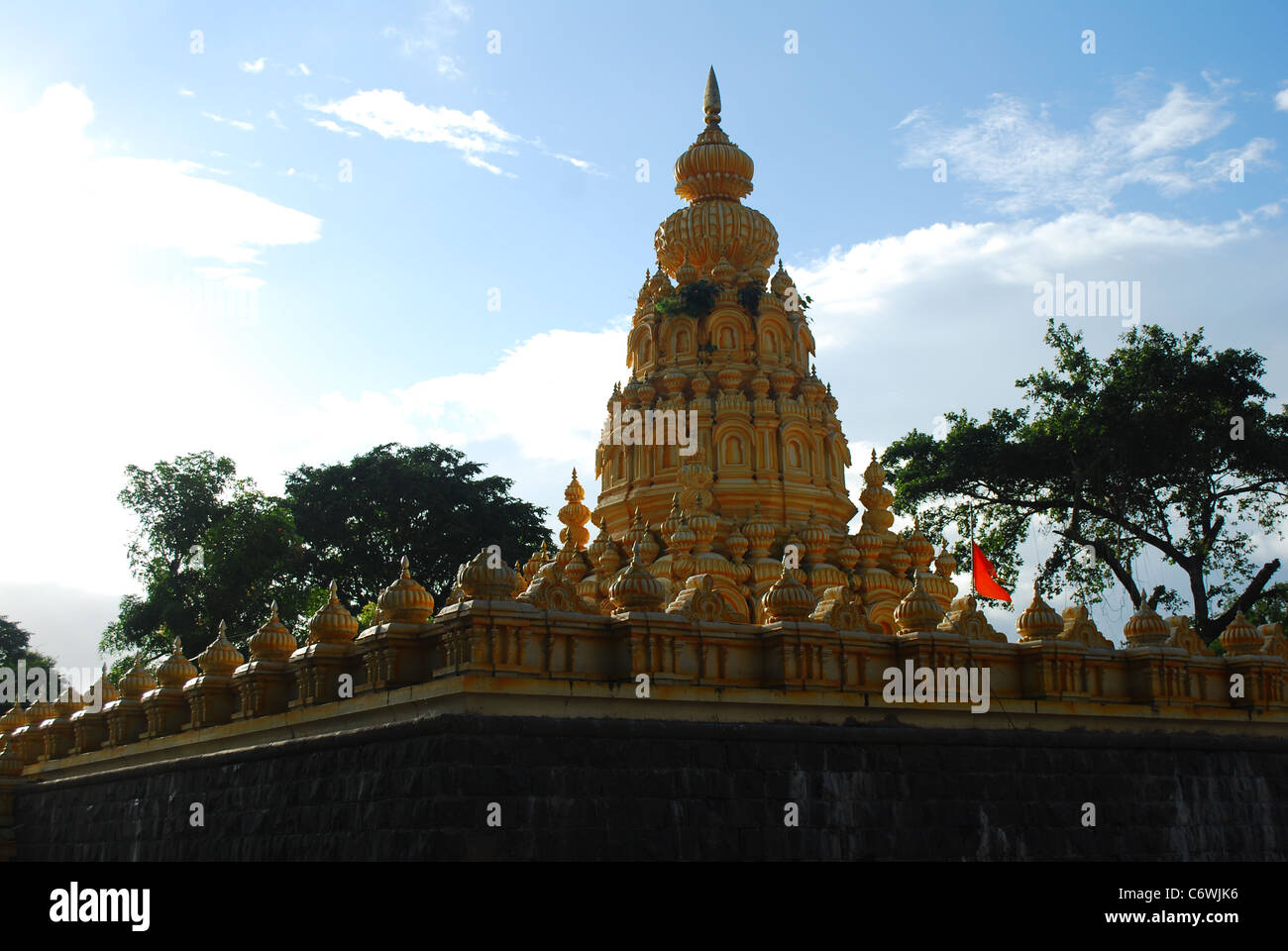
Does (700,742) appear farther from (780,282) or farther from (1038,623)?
(780,282)

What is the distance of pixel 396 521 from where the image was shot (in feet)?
162

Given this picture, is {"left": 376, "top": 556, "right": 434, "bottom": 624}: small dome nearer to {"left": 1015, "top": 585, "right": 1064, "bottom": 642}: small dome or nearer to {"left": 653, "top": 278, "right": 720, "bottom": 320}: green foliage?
{"left": 1015, "top": 585, "right": 1064, "bottom": 642}: small dome

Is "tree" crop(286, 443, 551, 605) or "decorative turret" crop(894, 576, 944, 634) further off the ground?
"tree" crop(286, 443, 551, 605)

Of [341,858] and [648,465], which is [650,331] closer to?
[648,465]

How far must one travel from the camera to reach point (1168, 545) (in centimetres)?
3756

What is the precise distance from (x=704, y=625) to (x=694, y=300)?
59.9 ft

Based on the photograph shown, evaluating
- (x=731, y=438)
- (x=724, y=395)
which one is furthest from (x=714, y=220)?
(x=731, y=438)

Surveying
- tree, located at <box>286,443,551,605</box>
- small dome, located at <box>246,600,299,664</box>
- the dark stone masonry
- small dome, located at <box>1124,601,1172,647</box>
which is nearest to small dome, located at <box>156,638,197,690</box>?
the dark stone masonry

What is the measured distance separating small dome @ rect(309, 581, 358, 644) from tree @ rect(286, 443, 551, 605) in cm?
2975

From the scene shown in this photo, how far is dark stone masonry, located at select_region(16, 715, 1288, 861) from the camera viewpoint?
1416 centimetres

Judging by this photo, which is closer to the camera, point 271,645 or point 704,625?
point 704,625

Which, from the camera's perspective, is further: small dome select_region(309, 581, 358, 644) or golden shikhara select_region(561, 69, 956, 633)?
golden shikhara select_region(561, 69, 956, 633)

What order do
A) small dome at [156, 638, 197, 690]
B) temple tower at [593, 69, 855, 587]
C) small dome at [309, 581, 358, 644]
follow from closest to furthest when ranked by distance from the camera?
small dome at [309, 581, 358, 644] → small dome at [156, 638, 197, 690] → temple tower at [593, 69, 855, 587]

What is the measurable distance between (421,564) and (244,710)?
29.3 metres
